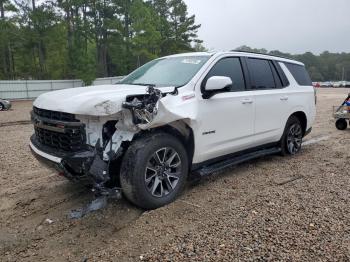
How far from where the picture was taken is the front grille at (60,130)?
356 centimetres

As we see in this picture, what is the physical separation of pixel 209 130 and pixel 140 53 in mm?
32953

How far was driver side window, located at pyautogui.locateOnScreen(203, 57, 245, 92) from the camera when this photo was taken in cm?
473

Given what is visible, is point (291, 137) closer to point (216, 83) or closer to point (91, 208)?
point (216, 83)

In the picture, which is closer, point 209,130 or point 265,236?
point 265,236

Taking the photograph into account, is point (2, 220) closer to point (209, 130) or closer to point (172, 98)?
point (172, 98)

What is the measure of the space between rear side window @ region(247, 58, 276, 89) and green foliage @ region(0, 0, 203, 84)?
102 ft

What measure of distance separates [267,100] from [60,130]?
3.35 meters

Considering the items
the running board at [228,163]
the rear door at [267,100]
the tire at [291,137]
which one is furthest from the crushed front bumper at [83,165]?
the tire at [291,137]

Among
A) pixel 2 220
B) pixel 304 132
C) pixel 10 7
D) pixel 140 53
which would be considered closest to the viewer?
pixel 2 220

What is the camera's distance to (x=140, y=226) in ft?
11.5

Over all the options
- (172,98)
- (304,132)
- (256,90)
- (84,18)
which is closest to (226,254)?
(172,98)

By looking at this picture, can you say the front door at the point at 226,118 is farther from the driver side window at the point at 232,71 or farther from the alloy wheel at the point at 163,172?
the alloy wheel at the point at 163,172

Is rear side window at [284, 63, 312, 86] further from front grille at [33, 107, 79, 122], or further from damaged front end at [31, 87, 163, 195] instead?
front grille at [33, 107, 79, 122]

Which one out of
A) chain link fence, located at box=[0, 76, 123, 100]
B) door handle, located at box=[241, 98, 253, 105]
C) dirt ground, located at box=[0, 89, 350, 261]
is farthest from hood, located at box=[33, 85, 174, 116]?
chain link fence, located at box=[0, 76, 123, 100]
